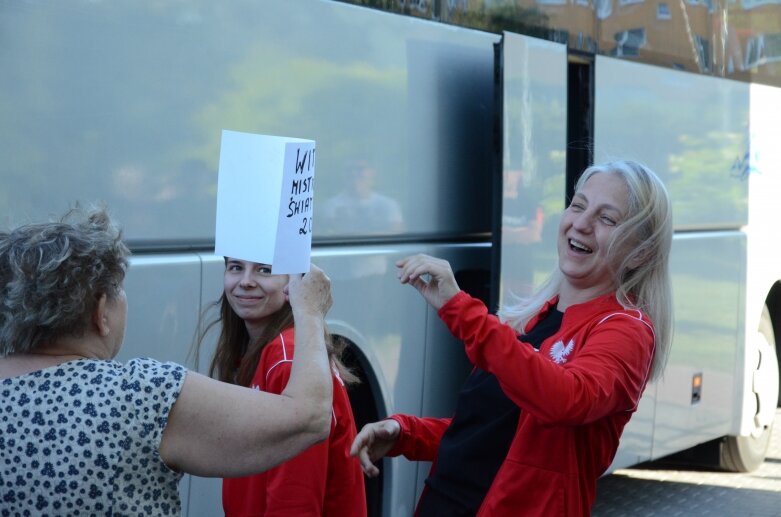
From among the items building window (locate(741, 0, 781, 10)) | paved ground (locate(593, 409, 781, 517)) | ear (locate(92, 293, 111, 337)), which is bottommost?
paved ground (locate(593, 409, 781, 517))

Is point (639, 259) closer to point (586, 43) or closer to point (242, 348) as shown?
point (242, 348)

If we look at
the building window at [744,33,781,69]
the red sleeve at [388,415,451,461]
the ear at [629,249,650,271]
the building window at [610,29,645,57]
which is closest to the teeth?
the ear at [629,249,650,271]

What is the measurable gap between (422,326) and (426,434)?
194 centimetres

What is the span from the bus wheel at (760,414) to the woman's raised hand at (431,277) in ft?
18.3

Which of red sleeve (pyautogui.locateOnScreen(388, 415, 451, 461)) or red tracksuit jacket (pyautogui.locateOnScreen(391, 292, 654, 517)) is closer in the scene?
red tracksuit jacket (pyautogui.locateOnScreen(391, 292, 654, 517))

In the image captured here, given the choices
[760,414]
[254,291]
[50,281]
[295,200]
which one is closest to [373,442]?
[254,291]

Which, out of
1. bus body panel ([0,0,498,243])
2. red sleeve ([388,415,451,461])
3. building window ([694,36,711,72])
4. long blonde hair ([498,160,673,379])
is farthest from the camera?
building window ([694,36,711,72])

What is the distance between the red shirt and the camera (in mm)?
2791

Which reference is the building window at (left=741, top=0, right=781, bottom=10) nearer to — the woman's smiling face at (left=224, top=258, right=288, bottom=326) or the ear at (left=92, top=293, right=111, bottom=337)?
the woman's smiling face at (left=224, top=258, right=288, bottom=326)

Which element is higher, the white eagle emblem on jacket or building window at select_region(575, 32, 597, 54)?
building window at select_region(575, 32, 597, 54)

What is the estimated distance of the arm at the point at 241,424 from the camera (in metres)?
2.20

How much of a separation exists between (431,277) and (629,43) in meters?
4.05

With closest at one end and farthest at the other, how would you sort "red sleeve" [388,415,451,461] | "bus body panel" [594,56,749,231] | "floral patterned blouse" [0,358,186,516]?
"floral patterned blouse" [0,358,186,516]
"red sleeve" [388,415,451,461]
"bus body panel" [594,56,749,231]

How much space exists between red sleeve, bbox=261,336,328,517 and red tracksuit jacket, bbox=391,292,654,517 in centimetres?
40
